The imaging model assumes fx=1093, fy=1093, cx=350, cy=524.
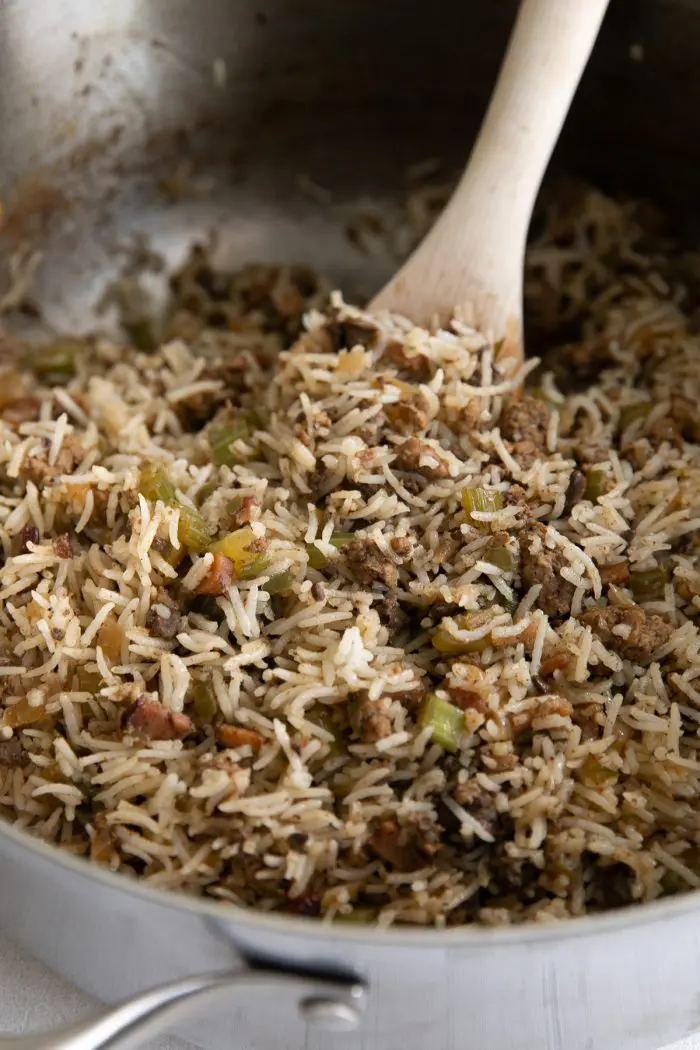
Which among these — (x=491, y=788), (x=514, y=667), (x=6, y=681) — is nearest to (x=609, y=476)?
(x=514, y=667)

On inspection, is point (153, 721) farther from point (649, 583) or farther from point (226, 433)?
point (649, 583)

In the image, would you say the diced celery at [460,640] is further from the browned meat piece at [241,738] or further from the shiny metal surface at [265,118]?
the shiny metal surface at [265,118]

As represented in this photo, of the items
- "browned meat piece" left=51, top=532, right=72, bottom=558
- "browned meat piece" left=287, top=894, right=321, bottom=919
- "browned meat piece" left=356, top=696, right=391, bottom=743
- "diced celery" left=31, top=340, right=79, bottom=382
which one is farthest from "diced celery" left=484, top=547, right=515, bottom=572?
"diced celery" left=31, top=340, right=79, bottom=382

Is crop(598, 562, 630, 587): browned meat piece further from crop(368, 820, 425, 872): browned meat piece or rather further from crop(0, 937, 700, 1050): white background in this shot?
crop(0, 937, 700, 1050): white background

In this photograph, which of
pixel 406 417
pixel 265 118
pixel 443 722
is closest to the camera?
pixel 443 722

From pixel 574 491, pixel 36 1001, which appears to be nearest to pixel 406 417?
pixel 574 491

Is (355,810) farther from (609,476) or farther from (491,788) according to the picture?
(609,476)
